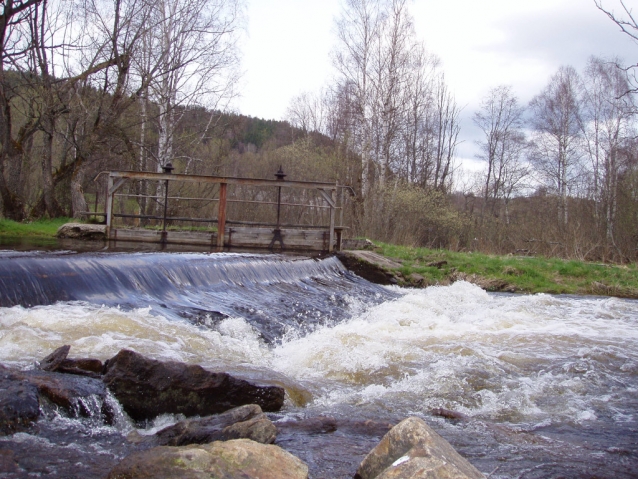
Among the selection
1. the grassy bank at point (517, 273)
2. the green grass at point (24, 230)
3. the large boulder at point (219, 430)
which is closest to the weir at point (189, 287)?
the large boulder at point (219, 430)

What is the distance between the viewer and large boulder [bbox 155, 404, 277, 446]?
3465 millimetres

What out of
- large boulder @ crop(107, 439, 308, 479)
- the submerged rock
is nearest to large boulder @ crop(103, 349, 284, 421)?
the submerged rock

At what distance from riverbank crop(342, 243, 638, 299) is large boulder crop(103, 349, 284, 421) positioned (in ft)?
33.1

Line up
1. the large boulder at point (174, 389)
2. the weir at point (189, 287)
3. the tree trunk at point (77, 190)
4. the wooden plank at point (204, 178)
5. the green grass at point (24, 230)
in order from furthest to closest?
the tree trunk at point (77, 190) < the wooden plank at point (204, 178) < the green grass at point (24, 230) < the weir at point (189, 287) < the large boulder at point (174, 389)

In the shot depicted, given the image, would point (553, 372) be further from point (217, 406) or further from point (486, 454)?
point (217, 406)

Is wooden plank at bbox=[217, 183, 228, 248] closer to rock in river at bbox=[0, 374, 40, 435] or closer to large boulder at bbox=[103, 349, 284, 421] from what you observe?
large boulder at bbox=[103, 349, 284, 421]

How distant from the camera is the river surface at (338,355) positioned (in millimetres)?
3744

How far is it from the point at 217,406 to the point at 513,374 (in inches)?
135

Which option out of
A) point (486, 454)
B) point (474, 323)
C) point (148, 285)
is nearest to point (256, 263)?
point (148, 285)

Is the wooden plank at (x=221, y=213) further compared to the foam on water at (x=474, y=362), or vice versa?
the wooden plank at (x=221, y=213)

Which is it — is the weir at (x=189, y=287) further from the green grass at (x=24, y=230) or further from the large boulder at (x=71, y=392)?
the green grass at (x=24, y=230)

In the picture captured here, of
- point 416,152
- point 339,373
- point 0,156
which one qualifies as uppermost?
point 416,152

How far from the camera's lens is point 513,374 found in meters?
6.11

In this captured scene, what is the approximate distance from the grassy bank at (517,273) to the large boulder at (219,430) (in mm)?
10975
